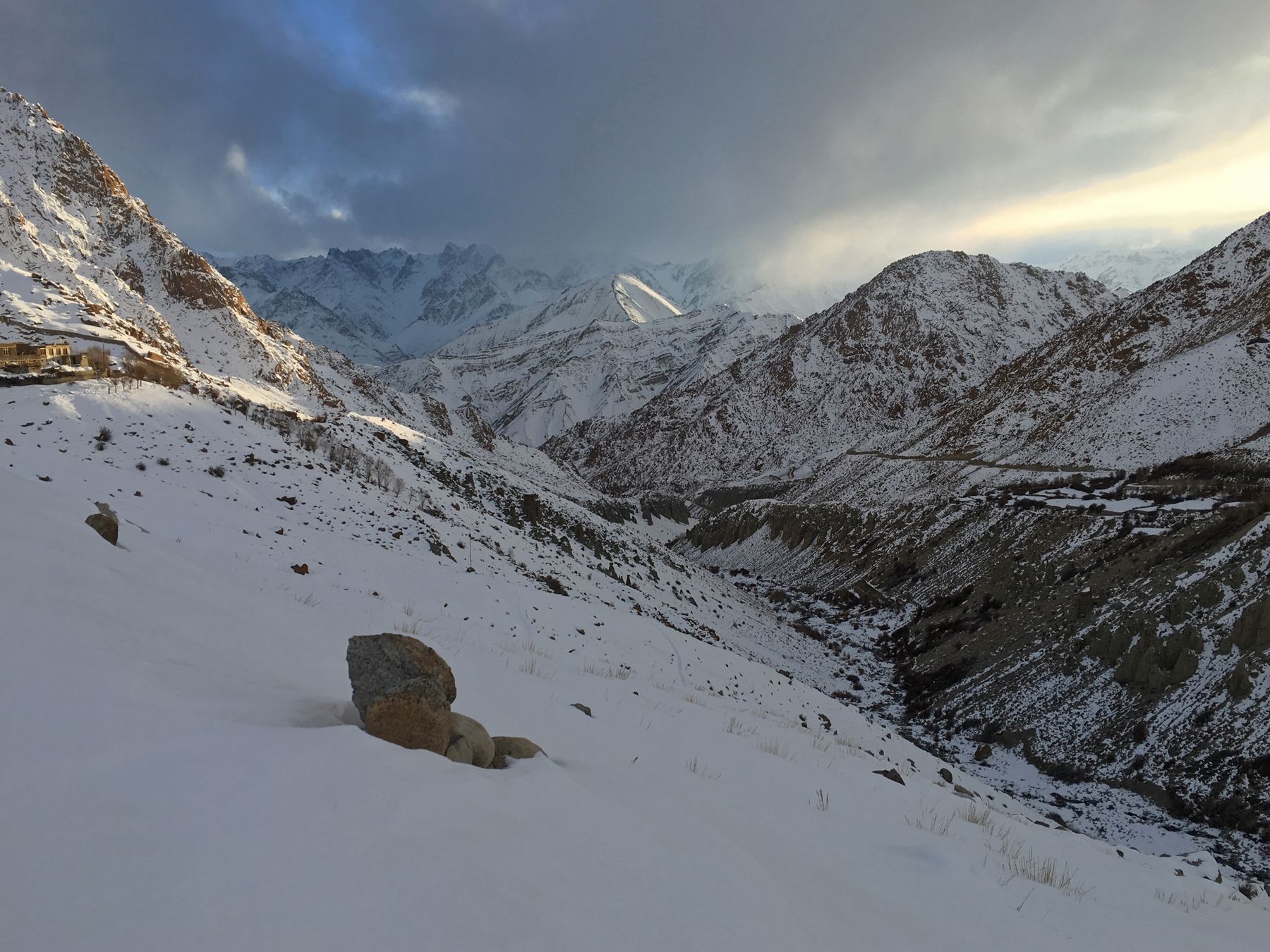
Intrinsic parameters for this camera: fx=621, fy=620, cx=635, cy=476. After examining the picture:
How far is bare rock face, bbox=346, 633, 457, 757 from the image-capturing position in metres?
3.88

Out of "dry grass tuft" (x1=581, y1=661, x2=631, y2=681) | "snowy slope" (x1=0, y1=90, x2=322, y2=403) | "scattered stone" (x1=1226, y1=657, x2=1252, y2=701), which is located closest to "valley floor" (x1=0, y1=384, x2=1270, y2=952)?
"dry grass tuft" (x1=581, y1=661, x2=631, y2=681)

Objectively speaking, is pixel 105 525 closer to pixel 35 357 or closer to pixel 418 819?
pixel 418 819

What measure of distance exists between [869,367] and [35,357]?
102189 mm

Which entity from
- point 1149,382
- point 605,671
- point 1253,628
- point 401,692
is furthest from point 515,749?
point 1149,382

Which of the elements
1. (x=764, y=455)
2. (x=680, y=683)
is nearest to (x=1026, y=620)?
(x=680, y=683)

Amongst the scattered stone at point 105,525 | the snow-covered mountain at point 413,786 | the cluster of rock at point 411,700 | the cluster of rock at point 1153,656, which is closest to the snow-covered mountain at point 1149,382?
the cluster of rock at point 1153,656

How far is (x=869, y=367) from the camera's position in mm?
103312

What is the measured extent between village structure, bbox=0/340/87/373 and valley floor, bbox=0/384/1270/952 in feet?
60.2

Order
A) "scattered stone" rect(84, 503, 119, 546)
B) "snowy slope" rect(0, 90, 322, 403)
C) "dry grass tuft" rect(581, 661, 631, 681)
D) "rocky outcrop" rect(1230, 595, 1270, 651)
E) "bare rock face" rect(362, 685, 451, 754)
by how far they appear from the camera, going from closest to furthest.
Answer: "bare rock face" rect(362, 685, 451, 754) → "scattered stone" rect(84, 503, 119, 546) → "dry grass tuft" rect(581, 661, 631, 681) → "rocky outcrop" rect(1230, 595, 1270, 651) → "snowy slope" rect(0, 90, 322, 403)

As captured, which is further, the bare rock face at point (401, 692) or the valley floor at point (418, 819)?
the bare rock face at point (401, 692)

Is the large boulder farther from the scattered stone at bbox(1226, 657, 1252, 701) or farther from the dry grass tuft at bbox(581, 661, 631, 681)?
the scattered stone at bbox(1226, 657, 1252, 701)

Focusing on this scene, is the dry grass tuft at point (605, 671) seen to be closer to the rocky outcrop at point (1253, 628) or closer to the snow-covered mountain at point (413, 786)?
the snow-covered mountain at point (413, 786)

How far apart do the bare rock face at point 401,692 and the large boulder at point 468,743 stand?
5 cm

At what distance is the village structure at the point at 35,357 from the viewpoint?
2069 centimetres
